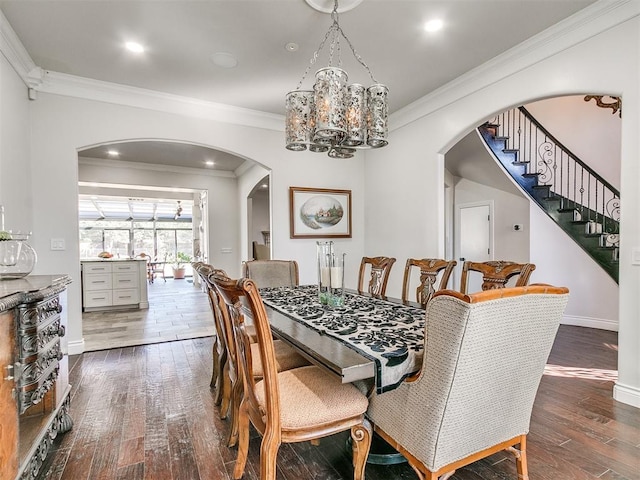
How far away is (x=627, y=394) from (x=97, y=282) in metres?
6.89

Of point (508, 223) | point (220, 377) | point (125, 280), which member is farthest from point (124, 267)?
point (508, 223)

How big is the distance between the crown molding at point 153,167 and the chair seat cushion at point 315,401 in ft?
20.8

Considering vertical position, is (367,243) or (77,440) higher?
(367,243)

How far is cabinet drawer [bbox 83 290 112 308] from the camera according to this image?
18.6ft

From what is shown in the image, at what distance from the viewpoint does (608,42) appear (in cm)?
245

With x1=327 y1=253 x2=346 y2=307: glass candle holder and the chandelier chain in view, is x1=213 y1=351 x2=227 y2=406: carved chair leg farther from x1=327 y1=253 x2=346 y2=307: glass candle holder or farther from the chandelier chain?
the chandelier chain

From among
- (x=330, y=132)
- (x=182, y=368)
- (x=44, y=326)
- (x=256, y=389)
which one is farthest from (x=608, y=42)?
(x=182, y=368)

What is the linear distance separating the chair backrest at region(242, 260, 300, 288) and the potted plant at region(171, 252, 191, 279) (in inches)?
356

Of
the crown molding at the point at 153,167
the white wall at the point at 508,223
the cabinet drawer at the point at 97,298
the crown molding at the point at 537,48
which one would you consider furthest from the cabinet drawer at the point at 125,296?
the white wall at the point at 508,223

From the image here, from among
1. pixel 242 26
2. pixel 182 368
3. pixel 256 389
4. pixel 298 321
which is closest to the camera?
pixel 256 389

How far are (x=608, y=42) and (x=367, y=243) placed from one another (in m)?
3.35

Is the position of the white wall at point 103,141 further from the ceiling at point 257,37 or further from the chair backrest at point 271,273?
the chair backrest at point 271,273

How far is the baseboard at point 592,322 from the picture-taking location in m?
4.38

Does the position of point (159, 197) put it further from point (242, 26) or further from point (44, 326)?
point (44, 326)
